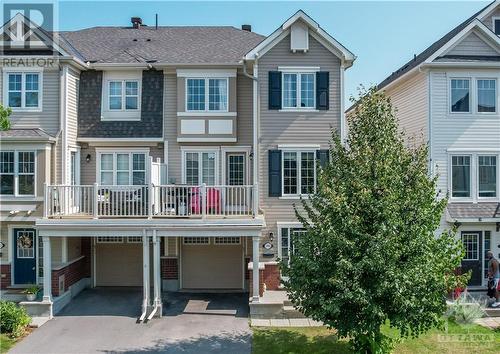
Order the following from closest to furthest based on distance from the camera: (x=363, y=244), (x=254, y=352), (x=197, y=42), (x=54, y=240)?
(x=363, y=244), (x=254, y=352), (x=54, y=240), (x=197, y=42)

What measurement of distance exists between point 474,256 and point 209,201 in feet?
34.0

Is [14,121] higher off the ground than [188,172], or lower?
higher

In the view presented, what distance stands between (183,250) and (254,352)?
6633 mm

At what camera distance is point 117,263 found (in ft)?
55.2

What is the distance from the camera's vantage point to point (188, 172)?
16.5 m

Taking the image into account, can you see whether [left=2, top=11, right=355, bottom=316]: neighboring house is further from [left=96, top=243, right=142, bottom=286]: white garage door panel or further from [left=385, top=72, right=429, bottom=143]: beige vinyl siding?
[left=385, top=72, right=429, bottom=143]: beige vinyl siding

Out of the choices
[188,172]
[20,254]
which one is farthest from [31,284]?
[188,172]

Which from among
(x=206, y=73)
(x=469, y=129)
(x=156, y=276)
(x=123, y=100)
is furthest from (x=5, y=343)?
(x=469, y=129)

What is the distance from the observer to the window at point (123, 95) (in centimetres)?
1661

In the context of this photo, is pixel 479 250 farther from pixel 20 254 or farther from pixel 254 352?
pixel 20 254

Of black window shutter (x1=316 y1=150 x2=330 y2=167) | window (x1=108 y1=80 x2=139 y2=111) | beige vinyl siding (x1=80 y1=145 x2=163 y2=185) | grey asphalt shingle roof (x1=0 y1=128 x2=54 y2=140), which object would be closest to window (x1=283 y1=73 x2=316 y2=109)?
black window shutter (x1=316 y1=150 x2=330 y2=167)

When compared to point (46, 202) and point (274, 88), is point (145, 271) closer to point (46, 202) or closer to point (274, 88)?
point (46, 202)

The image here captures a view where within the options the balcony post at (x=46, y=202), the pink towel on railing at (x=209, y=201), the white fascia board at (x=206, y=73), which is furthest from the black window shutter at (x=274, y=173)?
the balcony post at (x=46, y=202)

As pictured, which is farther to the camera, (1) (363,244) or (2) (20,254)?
(2) (20,254)
